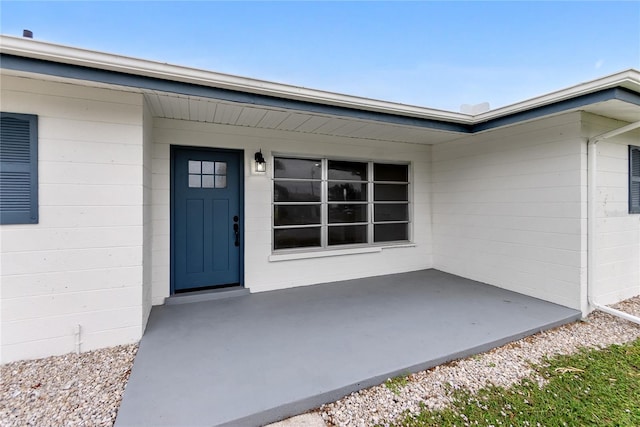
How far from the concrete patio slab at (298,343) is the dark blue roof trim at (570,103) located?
245cm

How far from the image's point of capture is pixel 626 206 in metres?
4.06

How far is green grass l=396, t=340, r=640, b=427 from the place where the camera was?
6.26ft

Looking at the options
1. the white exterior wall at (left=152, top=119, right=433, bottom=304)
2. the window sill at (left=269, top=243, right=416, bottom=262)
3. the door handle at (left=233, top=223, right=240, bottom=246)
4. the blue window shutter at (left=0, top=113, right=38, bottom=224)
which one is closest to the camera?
the blue window shutter at (left=0, top=113, right=38, bottom=224)

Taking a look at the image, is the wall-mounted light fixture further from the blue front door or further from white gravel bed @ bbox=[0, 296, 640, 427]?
white gravel bed @ bbox=[0, 296, 640, 427]

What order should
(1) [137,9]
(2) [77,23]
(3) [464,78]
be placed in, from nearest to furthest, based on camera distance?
(2) [77,23] → (1) [137,9] → (3) [464,78]

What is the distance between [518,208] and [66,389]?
5.46 meters

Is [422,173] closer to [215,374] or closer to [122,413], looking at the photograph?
[215,374]

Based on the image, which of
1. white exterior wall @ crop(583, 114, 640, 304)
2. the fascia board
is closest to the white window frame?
the fascia board

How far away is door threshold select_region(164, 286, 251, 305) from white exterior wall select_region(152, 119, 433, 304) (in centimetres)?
13

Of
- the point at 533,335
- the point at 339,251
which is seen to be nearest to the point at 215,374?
the point at 339,251

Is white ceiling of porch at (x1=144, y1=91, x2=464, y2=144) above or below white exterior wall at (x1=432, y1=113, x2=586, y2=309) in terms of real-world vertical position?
above

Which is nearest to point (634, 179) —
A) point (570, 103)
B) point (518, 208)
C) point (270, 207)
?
point (518, 208)

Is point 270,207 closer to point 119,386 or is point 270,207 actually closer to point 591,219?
point 119,386

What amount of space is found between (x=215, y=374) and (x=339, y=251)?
9.43ft
